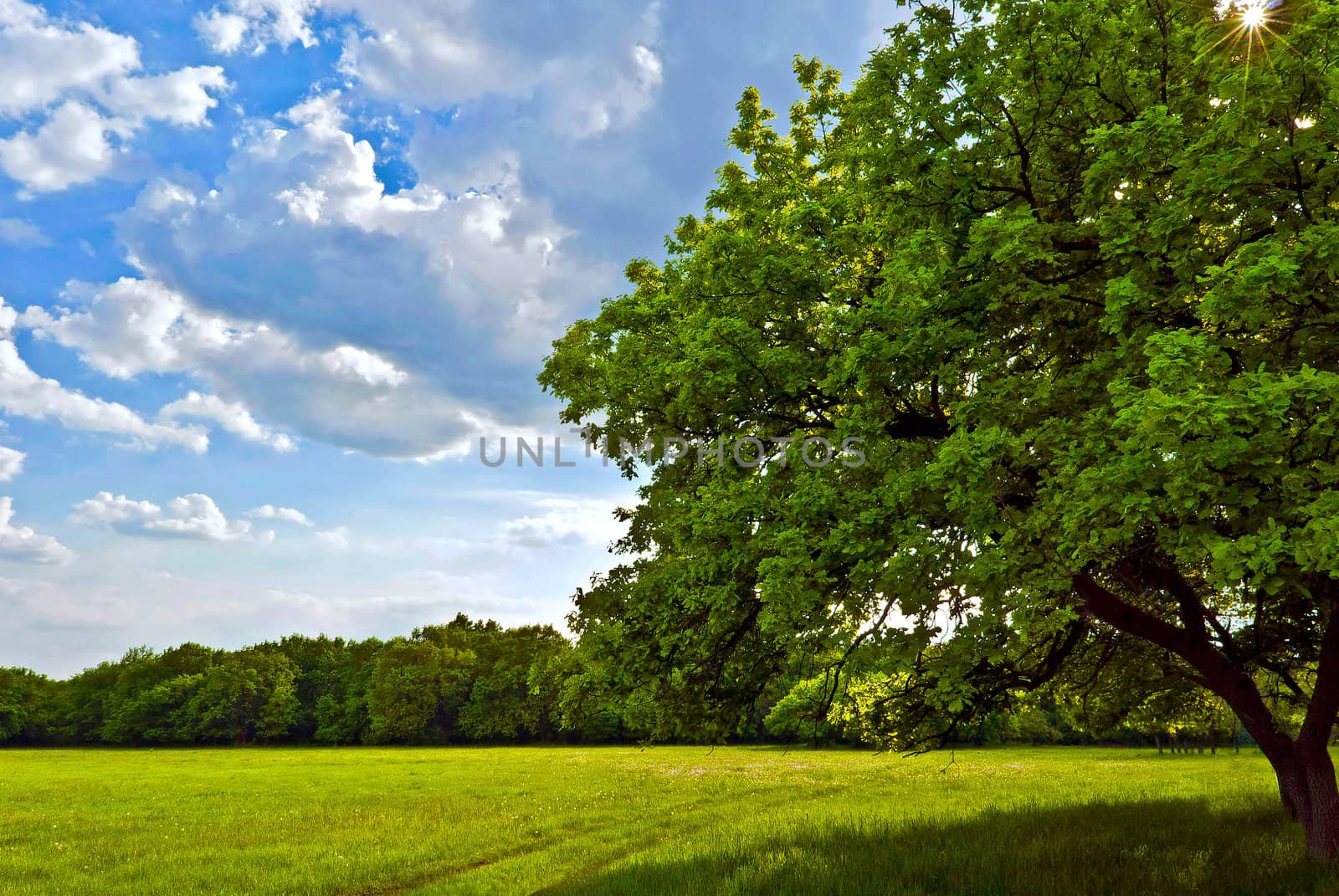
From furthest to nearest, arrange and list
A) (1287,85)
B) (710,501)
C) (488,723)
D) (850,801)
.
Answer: (488,723) → (850,801) → (710,501) → (1287,85)

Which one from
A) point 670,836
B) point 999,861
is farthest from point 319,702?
point 999,861

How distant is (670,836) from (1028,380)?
14.6 m

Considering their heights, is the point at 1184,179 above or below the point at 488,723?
above

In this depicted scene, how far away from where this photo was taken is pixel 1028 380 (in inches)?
424

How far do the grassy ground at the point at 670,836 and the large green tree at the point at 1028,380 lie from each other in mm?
2565

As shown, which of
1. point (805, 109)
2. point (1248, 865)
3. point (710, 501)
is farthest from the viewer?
point (805, 109)

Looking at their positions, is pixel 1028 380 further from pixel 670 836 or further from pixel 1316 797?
pixel 670 836

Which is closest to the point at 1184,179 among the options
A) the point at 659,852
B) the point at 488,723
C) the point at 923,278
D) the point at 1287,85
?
the point at 1287,85

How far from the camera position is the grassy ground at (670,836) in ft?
38.5

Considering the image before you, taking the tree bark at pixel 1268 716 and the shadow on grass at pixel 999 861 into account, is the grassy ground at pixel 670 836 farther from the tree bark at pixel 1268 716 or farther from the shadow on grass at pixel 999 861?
the tree bark at pixel 1268 716

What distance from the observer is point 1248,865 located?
11680 millimetres

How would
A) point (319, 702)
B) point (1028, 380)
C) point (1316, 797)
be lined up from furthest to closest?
point (319, 702) < point (1316, 797) < point (1028, 380)

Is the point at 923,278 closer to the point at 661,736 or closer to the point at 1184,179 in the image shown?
the point at 1184,179

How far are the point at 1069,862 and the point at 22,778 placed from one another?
50.4m
